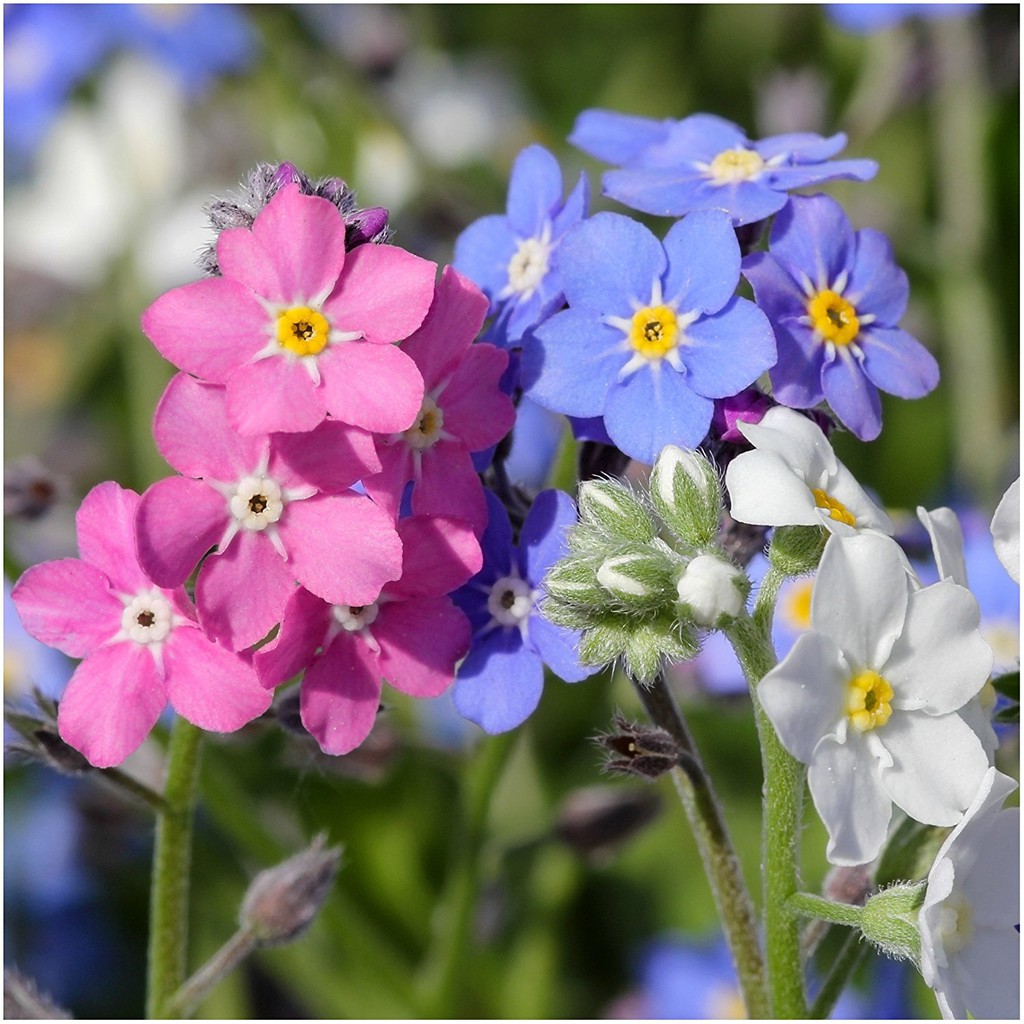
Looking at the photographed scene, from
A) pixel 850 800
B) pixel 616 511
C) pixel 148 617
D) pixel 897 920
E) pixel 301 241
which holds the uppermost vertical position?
pixel 301 241

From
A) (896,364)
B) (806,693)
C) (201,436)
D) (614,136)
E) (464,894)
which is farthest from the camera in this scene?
(464,894)

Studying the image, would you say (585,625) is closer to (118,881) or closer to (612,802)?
(612,802)

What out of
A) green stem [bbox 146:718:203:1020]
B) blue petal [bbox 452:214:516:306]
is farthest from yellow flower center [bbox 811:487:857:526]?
green stem [bbox 146:718:203:1020]

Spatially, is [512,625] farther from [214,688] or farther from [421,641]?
[214,688]

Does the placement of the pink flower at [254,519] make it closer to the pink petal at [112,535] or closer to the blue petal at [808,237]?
the pink petal at [112,535]

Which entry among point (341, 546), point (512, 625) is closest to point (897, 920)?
point (512, 625)

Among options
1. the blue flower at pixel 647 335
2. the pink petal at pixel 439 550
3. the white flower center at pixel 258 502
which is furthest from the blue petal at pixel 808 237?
the white flower center at pixel 258 502
